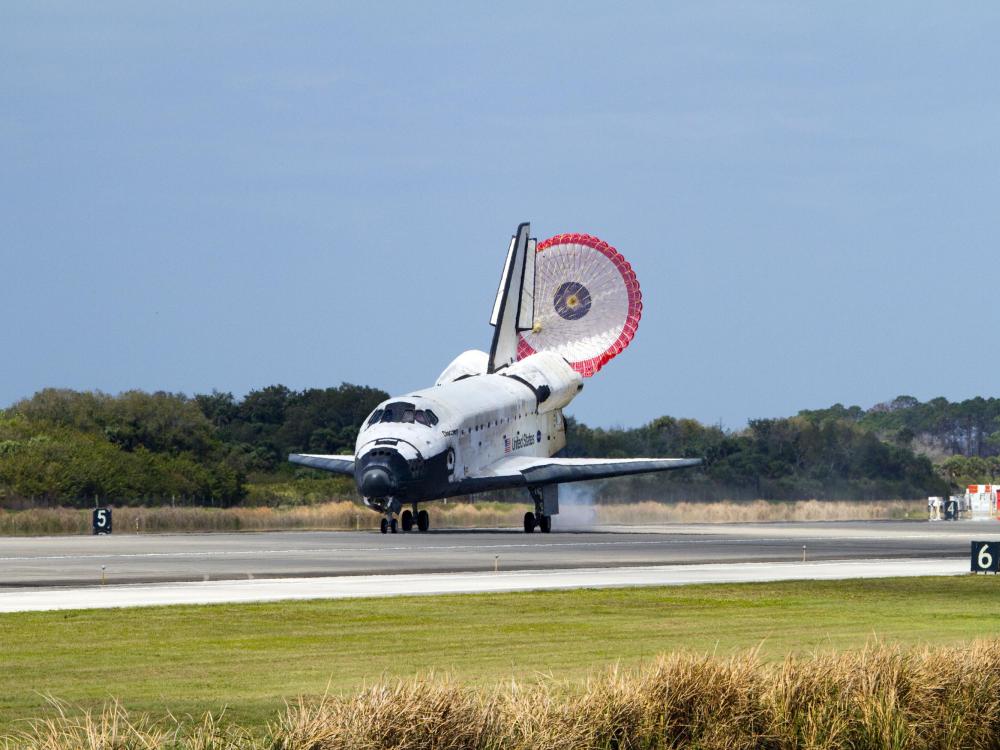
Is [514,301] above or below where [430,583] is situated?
above

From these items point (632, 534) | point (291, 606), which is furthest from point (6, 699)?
point (632, 534)

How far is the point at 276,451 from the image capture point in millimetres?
114938

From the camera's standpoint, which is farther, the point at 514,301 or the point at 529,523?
the point at 514,301

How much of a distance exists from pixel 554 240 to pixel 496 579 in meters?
48.4

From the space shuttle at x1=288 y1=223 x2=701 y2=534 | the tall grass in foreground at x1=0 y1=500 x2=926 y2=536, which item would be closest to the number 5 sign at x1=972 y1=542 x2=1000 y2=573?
the space shuttle at x1=288 y1=223 x2=701 y2=534

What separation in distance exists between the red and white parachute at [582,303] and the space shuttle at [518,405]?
0.05 metres

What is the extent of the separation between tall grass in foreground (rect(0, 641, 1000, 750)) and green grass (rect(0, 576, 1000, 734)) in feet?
6.89

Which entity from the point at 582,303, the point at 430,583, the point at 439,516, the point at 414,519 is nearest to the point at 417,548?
the point at 430,583

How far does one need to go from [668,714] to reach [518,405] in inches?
2172

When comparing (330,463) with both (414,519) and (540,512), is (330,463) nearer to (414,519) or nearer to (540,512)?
(414,519)

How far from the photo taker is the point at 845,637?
68.9 ft

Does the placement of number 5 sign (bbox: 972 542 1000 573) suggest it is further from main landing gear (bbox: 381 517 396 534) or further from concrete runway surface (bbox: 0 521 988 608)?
main landing gear (bbox: 381 517 396 534)

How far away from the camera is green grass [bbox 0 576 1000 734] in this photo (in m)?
16.3

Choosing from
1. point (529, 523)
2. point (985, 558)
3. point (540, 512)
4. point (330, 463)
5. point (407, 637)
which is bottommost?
point (407, 637)
